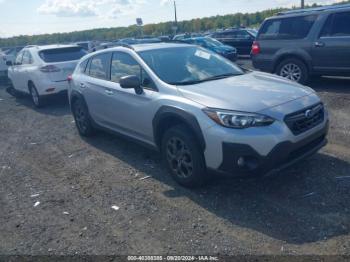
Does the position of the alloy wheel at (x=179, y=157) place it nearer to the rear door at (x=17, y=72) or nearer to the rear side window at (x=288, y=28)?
the rear side window at (x=288, y=28)

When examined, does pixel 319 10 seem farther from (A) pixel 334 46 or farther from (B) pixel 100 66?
(B) pixel 100 66

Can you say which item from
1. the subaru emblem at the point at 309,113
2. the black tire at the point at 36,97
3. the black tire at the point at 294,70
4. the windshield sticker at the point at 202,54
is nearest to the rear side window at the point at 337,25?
the black tire at the point at 294,70

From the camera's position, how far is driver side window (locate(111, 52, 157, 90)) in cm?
488

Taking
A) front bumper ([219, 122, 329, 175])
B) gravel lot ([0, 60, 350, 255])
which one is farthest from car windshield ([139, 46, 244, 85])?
gravel lot ([0, 60, 350, 255])

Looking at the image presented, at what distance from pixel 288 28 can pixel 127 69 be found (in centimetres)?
566

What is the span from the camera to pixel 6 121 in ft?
32.1

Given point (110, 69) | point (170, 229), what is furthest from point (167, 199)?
point (110, 69)

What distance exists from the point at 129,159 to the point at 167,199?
5.30 feet

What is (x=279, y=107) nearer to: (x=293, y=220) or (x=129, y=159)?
(x=293, y=220)

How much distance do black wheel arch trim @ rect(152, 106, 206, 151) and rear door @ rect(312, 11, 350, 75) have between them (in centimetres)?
581

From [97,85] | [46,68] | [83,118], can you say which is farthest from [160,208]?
[46,68]

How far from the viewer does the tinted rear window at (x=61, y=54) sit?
10.3 metres

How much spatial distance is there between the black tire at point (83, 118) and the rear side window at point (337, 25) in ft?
19.5

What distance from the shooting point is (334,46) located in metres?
8.60
